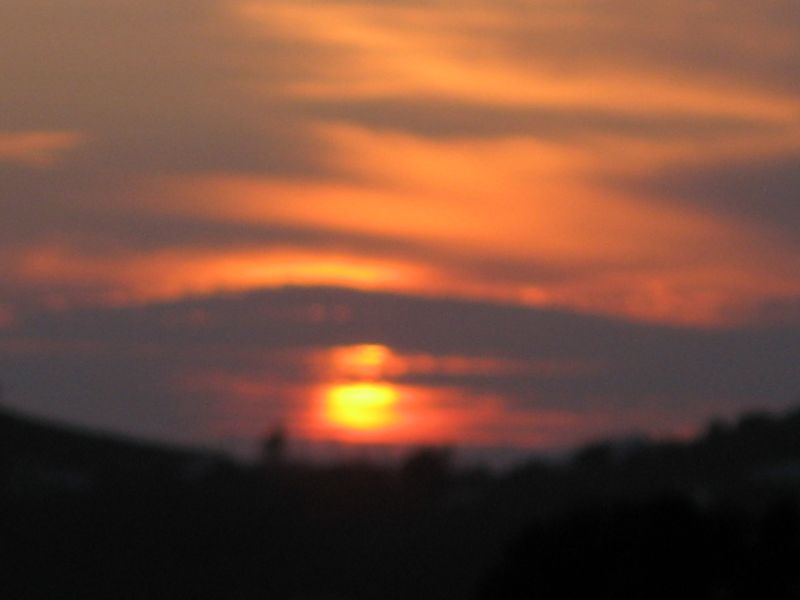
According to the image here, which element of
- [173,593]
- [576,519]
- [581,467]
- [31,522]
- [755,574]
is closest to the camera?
[755,574]

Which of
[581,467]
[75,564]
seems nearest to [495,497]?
[581,467]

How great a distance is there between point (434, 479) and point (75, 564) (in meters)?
14.9

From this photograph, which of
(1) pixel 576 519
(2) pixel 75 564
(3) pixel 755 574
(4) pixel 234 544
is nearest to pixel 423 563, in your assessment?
(4) pixel 234 544

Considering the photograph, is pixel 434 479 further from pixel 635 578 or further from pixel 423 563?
pixel 635 578

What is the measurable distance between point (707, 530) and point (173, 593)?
2178cm

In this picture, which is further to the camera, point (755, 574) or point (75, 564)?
point (75, 564)

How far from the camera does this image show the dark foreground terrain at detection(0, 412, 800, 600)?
53500mm

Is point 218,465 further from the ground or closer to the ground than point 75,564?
further from the ground

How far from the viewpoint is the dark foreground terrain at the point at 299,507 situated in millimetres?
53500

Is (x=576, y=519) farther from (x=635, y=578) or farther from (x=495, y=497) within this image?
(x=495, y=497)

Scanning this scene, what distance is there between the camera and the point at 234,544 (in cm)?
5672

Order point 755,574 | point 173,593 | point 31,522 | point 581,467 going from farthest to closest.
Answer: point 581,467 < point 31,522 < point 173,593 < point 755,574

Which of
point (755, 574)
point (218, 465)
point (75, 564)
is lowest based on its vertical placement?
point (755, 574)

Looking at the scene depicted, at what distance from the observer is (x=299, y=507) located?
6034 cm
